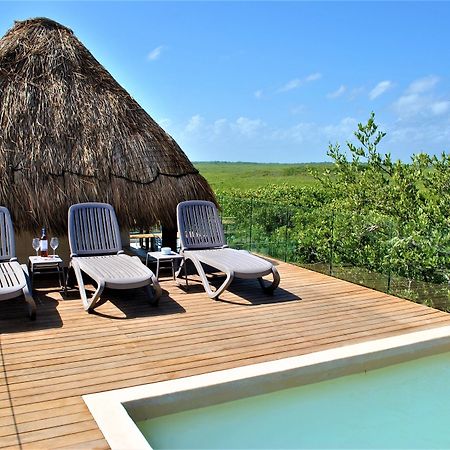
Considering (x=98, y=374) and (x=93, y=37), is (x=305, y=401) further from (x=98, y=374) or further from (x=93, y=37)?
(x=93, y=37)

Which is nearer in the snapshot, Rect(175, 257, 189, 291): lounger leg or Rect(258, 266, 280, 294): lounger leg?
Rect(258, 266, 280, 294): lounger leg

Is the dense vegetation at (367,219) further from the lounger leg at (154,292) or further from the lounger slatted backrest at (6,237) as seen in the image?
the lounger slatted backrest at (6,237)

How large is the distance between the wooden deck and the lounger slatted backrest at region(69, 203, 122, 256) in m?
0.64

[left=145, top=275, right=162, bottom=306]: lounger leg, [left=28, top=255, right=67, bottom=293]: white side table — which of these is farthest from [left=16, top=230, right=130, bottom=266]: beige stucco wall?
[left=145, top=275, right=162, bottom=306]: lounger leg

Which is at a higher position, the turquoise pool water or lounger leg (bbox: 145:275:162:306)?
lounger leg (bbox: 145:275:162:306)

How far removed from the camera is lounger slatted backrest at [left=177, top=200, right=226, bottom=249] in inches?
272

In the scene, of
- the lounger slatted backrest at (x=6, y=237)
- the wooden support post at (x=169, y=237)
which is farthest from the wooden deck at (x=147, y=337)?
the wooden support post at (x=169, y=237)

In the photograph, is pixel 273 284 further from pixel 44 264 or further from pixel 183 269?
pixel 44 264

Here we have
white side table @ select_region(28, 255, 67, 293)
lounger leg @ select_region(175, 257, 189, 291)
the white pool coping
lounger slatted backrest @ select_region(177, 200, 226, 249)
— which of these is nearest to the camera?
the white pool coping

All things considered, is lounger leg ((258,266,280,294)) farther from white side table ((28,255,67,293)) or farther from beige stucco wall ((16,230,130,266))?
beige stucco wall ((16,230,130,266))

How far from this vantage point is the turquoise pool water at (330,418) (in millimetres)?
Result: 3545

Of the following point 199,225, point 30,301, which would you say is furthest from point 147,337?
point 199,225

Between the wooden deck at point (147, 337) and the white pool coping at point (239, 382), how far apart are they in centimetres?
12

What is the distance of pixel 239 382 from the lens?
12.7ft
